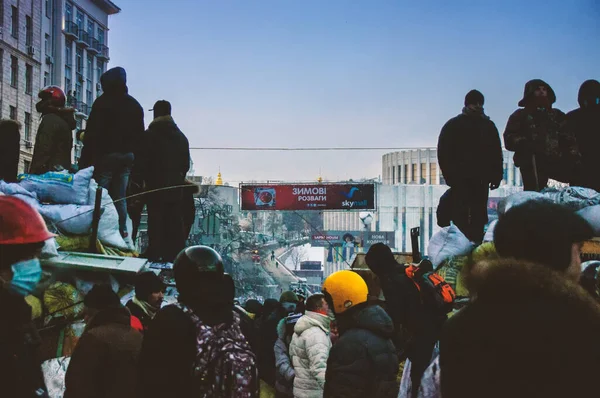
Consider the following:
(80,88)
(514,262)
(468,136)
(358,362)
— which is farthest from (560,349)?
(80,88)

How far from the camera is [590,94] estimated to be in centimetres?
872

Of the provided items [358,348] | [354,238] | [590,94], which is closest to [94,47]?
[354,238]

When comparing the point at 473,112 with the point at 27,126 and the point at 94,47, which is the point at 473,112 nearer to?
the point at 27,126

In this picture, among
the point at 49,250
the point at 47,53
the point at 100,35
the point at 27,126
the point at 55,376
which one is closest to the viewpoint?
the point at 55,376

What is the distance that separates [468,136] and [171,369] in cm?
538

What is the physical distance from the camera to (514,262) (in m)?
2.52

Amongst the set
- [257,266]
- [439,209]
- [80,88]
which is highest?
[80,88]

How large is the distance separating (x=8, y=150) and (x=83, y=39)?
5450 cm

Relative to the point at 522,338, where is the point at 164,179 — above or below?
above

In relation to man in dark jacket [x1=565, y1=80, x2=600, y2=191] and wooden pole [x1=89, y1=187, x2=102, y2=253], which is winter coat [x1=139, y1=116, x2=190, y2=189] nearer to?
wooden pole [x1=89, y1=187, x2=102, y2=253]

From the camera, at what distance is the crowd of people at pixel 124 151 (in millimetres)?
7883

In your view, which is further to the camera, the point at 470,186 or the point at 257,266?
the point at 257,266

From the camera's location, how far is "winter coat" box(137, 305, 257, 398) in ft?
10.9

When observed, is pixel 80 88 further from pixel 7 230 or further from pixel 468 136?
pixel 7 230
